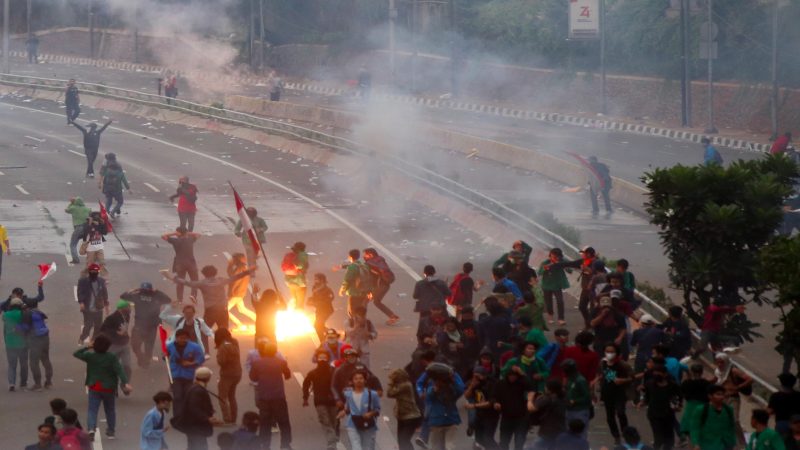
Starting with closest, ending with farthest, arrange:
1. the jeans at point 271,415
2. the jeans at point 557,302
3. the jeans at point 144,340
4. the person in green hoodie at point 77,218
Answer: the jeans at point 271,415 → the jeans at point 144,340 → the jeans at point 557,302 → the person in green hoodie at point 77,218

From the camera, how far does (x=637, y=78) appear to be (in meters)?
55.4

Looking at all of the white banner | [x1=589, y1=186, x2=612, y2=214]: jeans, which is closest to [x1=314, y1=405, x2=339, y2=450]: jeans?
[x1=589, y1=186, x2=612, y2=214]: jeans

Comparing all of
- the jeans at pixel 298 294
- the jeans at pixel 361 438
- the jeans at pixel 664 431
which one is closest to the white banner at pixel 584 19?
the jeans at pixel 298 294

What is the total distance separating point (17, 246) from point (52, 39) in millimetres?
58082

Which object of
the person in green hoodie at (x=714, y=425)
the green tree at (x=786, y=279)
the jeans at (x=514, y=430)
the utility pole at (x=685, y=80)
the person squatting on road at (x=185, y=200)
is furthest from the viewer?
the utility pole at (x=685, y=80)

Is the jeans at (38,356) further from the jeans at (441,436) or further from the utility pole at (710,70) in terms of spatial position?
the utility pole at (710,70)

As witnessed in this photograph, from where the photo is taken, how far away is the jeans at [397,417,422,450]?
13.9 m

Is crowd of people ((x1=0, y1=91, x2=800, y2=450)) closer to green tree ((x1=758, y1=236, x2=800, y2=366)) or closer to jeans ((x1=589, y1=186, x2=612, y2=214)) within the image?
green tree ((x1=758, y1=236, x2=800, y2=366))

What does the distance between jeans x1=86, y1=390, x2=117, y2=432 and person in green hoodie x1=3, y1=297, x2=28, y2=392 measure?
2081 millimetres

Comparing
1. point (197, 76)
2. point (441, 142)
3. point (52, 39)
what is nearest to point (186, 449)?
point (441, 142)

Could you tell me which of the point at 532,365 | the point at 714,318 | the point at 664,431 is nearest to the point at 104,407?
the point at 532,365

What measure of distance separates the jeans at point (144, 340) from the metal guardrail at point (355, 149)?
21.3ft

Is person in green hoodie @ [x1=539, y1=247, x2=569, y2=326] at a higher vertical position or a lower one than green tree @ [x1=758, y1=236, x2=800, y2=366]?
lower

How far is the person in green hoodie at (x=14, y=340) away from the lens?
54.3 feet
